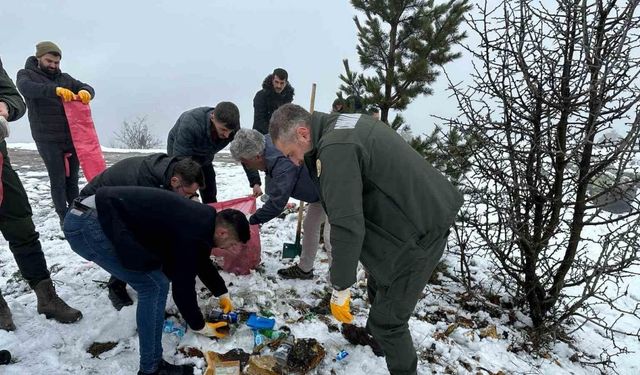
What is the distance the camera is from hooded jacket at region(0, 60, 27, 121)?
255cm

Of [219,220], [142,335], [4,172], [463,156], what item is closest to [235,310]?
[142,335]

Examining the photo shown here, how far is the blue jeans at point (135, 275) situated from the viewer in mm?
2199

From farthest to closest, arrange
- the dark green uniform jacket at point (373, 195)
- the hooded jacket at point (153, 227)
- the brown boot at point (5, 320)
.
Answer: the brown boot at point (5, 320)
the hooded jacket at point (153, 227)
the dark green uniform jacket at point (373, 195)

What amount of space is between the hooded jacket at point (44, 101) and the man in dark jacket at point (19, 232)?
113cm

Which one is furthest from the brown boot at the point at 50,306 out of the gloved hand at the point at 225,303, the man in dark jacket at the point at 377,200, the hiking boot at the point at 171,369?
the man in dark jacket at the point at 377,200

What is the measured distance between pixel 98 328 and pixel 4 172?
4.06 feet

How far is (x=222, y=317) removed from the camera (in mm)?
2910

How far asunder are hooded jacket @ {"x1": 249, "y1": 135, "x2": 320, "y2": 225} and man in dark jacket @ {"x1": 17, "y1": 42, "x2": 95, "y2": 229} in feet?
7.47

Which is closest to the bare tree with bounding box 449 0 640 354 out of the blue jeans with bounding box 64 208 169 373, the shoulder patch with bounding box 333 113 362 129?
the shoulder patch with bounding box 333 113 362 129

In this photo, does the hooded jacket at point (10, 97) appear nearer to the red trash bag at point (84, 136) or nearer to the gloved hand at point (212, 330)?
the red trash bag at point (84, 136)

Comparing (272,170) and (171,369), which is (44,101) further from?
(171,369)

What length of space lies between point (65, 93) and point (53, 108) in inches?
9.4

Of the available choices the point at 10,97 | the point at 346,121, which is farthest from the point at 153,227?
the point at 10,97

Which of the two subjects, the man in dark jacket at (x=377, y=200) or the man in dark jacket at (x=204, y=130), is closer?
the man in dark jacket at (x=377, y=200)
